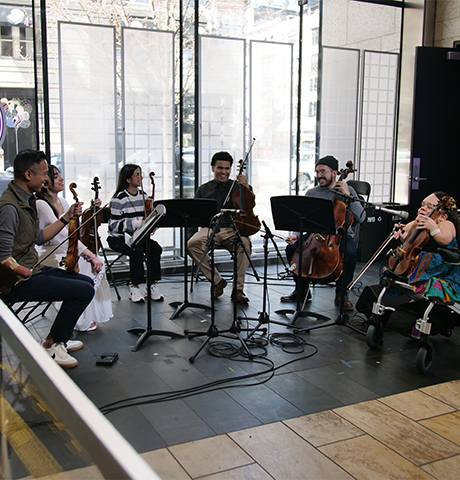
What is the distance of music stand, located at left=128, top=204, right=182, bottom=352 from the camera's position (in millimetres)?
3500

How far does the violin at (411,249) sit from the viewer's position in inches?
141

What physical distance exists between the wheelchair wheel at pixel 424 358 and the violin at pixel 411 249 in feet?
2.01

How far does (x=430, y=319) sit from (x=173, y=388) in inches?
67.0

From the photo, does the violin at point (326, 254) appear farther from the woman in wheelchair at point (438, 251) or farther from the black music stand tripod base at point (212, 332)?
the black music stand tripod base at point (212, 332)

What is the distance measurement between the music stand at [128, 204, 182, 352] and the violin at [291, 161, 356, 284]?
119 cm

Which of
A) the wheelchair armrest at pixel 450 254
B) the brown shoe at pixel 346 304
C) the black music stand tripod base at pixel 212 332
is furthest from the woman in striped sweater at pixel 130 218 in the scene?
the wheelchair armrest at pixel 450 254

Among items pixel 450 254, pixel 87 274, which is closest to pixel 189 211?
pixel 87 274

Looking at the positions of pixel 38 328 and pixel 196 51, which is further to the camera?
pixel 196 51

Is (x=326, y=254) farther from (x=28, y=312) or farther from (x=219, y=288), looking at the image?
(x=28, y=312)

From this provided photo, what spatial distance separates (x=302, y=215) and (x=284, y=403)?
153cm

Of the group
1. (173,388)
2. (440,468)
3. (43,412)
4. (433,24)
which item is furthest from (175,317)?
(433,24)

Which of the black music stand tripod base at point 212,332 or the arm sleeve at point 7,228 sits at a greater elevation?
the arm sleeve at point 7,228

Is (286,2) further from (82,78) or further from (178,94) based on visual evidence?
(82,78)

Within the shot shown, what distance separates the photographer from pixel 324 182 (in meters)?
4.82
